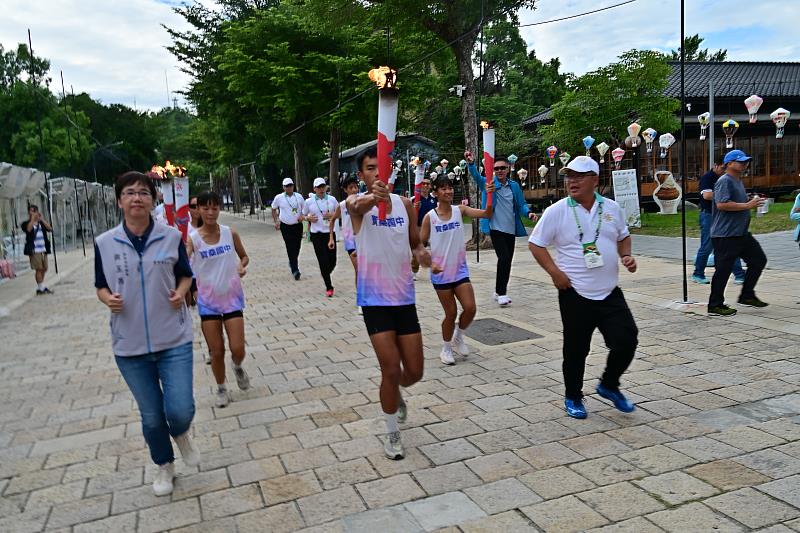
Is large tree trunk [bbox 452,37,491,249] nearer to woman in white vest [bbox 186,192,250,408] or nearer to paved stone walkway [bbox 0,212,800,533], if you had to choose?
paved stone walkway [bbox 0,212,800,533]

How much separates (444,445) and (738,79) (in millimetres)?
30731

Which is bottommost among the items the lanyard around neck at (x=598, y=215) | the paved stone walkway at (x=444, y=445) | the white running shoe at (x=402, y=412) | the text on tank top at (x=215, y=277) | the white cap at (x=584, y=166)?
the paved stone walkway at (x=444, y=445)

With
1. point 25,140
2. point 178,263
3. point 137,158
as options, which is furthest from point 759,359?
point 137,158

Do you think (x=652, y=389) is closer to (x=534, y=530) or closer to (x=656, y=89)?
(x=534, y=530)

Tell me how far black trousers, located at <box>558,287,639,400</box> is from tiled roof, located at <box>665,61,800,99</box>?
948 inches

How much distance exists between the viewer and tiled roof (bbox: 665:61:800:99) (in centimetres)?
2642

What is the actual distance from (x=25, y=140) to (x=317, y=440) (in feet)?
167

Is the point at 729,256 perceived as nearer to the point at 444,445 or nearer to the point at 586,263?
the point at 586,263

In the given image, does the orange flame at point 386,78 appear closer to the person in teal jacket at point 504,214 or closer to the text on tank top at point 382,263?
the text on tank top at point 382,263

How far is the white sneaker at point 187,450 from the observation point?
3582 mm

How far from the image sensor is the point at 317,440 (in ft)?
13.4

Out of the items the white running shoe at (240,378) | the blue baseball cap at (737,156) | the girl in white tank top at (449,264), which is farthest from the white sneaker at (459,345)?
the blue baseball cap at (737,156)

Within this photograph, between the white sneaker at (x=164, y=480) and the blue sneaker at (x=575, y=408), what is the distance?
2.61 metres

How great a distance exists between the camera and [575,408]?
424cm
